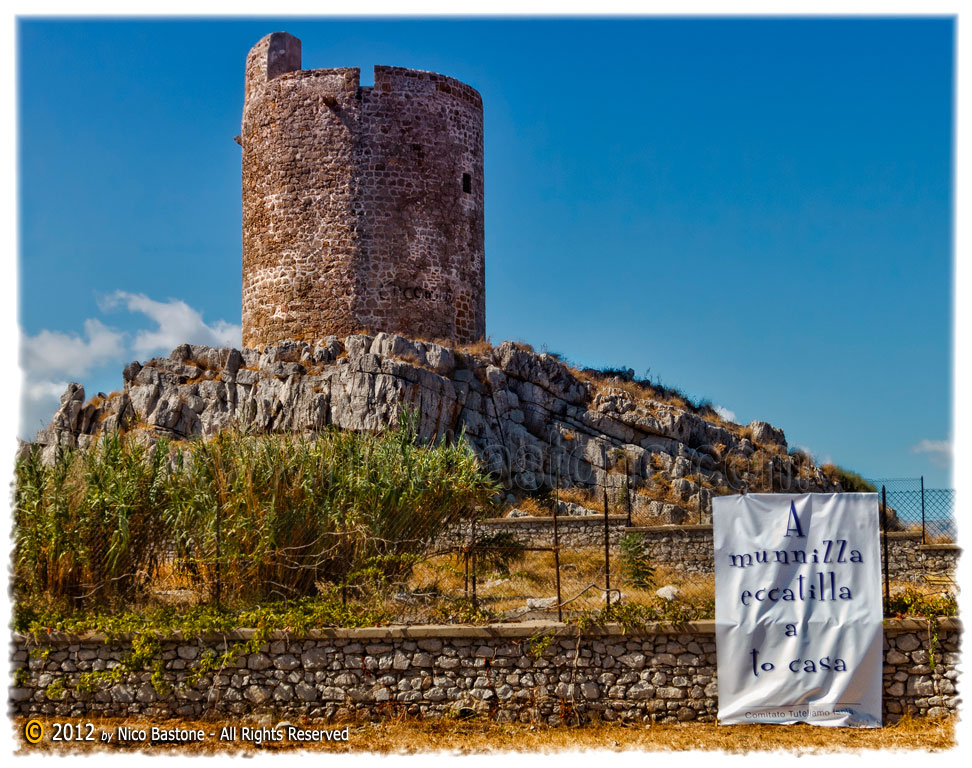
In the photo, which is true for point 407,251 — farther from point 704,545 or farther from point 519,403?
point 704,545

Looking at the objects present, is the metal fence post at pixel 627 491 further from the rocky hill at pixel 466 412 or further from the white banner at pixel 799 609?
the white banner at pixel 799 609

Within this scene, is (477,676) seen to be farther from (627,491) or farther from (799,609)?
(627,491)

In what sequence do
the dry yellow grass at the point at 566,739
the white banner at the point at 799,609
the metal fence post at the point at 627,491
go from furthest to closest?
1. the metal fence post at the point at 627,491
2. the white banner at the point at 799,609
3. the dry yellow grass at the point at 566,739

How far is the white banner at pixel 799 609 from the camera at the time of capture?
11094 mm

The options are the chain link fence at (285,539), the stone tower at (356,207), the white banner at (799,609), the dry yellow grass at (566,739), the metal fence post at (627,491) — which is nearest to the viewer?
the dry yellow grass at (566,739)

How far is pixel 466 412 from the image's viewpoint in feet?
77.2

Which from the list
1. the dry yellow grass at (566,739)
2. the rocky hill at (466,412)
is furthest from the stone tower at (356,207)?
the dry yellow grass at (566,739)

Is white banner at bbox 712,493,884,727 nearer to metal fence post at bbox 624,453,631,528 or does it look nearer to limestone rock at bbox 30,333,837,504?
metal fence post at bbox 624,453,631,528

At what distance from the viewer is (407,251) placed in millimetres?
25734

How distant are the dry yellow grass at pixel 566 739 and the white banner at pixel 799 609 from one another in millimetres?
271

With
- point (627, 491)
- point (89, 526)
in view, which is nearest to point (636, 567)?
point (627, 491)

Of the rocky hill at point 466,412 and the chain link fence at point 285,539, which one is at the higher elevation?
the rocky hill at point 466,412

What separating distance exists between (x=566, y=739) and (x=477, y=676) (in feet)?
3.93

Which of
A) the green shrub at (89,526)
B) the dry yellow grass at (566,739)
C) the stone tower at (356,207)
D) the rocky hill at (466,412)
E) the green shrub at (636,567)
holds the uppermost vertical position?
the stone tower at (356,207)
